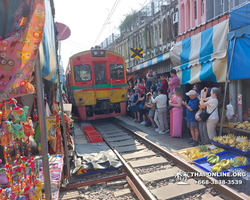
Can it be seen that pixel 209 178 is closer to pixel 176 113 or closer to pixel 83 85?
pixel 176 113

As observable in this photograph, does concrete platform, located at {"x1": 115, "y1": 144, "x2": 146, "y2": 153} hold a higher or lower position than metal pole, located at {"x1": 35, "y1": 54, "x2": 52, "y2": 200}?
lower

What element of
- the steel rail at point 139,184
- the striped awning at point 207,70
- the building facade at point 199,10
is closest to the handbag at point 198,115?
the striped awning at point 207,70

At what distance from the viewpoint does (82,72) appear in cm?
887

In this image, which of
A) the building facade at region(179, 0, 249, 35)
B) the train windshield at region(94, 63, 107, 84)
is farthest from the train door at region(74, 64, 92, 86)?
the building facade at region(179, 0, 249, 35)

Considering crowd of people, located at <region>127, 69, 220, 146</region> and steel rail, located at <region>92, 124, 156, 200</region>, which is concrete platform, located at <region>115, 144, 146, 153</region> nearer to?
steel rail, located at <region>92, 124, 156, 200</region>

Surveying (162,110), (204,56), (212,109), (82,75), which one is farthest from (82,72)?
(212,109)

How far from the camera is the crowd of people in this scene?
16.4ft

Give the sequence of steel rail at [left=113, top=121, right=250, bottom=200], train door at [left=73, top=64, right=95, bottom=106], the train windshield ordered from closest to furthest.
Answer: steel rail at [left=113, top=121, right=250, bottom=200] → train door at [left=73, top=64, right=95, bottom=106] → the train windshield

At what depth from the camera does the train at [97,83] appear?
876 centimetres

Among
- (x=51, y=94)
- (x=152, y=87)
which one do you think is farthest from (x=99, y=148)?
(x=152, y=87)

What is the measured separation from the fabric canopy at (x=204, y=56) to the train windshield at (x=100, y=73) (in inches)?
136

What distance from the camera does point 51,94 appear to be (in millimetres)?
4887

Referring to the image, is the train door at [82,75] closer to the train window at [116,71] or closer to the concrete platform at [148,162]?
the train window at [116,71]

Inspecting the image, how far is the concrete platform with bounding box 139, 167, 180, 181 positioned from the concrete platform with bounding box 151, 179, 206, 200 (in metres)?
0.33
